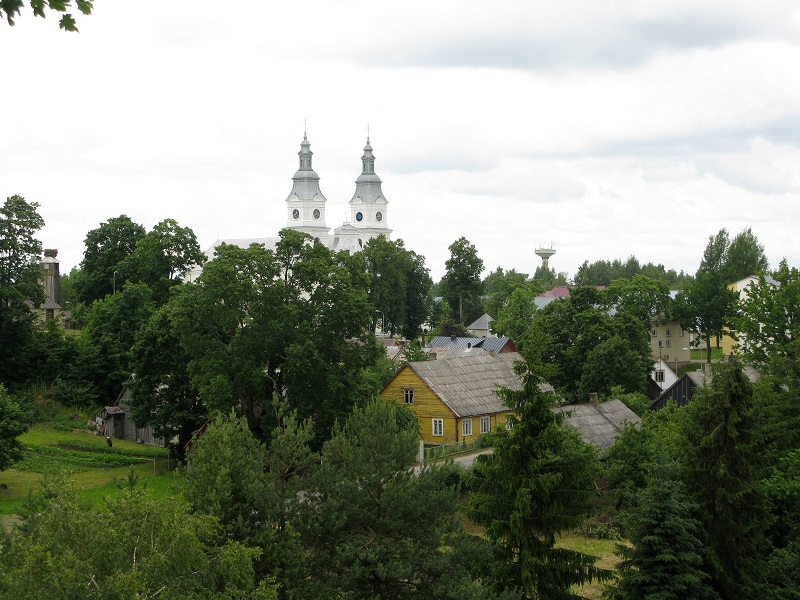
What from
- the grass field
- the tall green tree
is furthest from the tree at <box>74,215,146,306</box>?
the tall green tree

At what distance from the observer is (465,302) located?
351 feet

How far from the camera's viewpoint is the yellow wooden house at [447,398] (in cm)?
4447

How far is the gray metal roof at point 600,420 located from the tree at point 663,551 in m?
15.2

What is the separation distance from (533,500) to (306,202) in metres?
127

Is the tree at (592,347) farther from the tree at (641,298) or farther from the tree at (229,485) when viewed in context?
the tree at (229,485)

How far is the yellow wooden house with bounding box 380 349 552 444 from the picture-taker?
44.5 metres

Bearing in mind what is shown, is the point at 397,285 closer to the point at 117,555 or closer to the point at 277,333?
the point at 277,333

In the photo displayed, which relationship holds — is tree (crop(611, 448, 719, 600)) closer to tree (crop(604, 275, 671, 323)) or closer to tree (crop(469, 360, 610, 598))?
tree (crop(469, 360, 610, 598))

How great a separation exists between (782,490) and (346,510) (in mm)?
13245

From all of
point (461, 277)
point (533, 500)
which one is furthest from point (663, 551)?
point (461, 277)

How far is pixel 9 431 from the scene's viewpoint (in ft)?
112

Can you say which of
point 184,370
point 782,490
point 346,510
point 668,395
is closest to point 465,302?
point 668,395

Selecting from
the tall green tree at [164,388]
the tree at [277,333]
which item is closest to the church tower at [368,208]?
the tall green tree at [164,388]

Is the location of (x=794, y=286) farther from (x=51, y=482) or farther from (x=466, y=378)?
(x=51, y=482)
